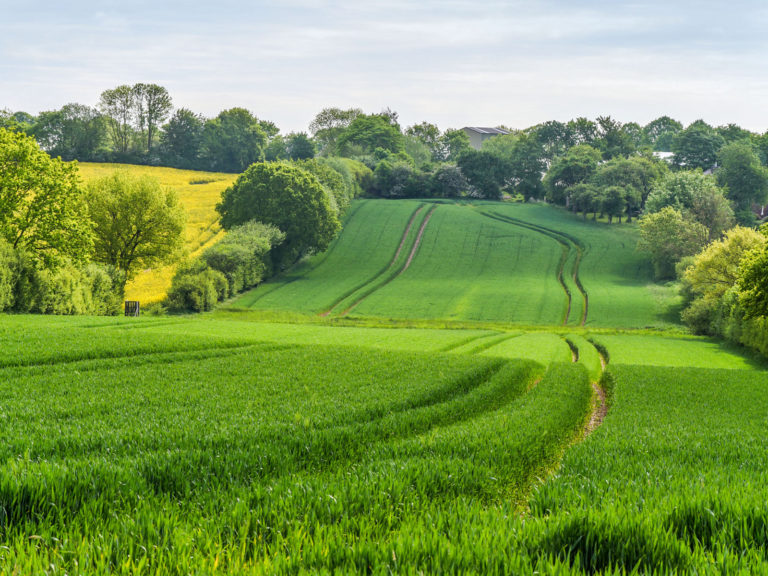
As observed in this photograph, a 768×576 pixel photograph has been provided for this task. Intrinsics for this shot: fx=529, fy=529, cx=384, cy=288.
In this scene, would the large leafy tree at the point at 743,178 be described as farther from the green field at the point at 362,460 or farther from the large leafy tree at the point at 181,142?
the large leafy tree at the point at 181,142

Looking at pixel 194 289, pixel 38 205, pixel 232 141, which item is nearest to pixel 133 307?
pixel 194 289

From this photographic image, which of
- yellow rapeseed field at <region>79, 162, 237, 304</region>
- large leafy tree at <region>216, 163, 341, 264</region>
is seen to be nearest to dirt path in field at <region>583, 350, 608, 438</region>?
yellow rapeseed field at <region>79, 162, 237, 304</region>

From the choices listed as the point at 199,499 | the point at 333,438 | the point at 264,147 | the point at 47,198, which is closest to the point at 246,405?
the point at 333,438

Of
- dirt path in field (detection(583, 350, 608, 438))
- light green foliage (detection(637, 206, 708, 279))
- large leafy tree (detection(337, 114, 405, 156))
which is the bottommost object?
dirt path in field (detection(583, 350, 608, 438))

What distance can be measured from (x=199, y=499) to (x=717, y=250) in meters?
67.3

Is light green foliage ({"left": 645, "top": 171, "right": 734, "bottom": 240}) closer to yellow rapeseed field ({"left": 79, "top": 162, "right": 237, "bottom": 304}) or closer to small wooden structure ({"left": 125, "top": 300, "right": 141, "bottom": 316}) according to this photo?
yellow rapeseed field ({"left": 79, "top": 162, "right": 237, "bottom": 304})

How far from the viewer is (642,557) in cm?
487

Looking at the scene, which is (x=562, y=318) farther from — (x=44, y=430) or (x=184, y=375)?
(x=44, y=430)

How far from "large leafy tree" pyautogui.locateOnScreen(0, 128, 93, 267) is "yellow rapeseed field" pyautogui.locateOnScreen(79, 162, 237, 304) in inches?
718

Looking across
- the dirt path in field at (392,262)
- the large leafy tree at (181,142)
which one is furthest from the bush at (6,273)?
the large leafy tree at (181,142)

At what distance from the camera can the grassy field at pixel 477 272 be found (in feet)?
239

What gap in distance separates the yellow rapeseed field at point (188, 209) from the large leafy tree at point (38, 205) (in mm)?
18226

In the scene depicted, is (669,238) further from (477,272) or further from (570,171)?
(570,171)

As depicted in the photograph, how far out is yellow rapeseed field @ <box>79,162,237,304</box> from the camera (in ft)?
235
